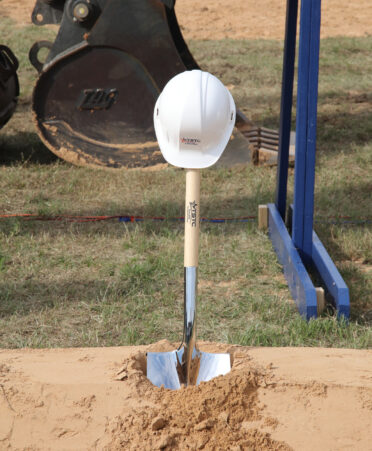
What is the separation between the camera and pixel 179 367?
7.28 feet

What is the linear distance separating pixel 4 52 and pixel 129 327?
4.23m

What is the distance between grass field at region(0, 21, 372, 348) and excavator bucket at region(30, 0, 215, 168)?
0.83 feet

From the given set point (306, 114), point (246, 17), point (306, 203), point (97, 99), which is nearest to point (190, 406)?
point (306, 203)

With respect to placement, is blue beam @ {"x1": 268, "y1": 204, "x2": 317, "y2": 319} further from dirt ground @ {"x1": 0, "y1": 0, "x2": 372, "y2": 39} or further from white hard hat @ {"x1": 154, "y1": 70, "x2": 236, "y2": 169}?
dirt ground @ {"x1": 0, "y1": 0, "x2": 372, "y2": 39}

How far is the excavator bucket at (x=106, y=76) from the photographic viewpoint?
529 cm

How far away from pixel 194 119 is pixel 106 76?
3.78m

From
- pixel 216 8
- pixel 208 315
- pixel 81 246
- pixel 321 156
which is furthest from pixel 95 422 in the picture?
pixel 216 8

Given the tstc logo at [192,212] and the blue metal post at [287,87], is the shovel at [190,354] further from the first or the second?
the blue metal post at [287,87]

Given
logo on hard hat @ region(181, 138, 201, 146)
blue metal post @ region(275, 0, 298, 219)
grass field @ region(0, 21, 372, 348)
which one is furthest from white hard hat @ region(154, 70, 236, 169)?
blue metal post @ region(275, 0, 298, 219)

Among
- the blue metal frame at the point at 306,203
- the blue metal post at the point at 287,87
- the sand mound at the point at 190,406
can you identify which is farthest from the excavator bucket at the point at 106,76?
the sand mound at the point at 190,406

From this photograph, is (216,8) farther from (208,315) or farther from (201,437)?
(201,437)

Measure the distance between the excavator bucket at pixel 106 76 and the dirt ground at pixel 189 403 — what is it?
3447 millimetres

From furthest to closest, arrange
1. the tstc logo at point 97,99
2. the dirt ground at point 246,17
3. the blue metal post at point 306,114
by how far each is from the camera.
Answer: the dirt ground at point 246,17 → the tstc logo at point 97,99 → the blue metal post at point 306,114

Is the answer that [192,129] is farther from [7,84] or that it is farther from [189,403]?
[7,84]
